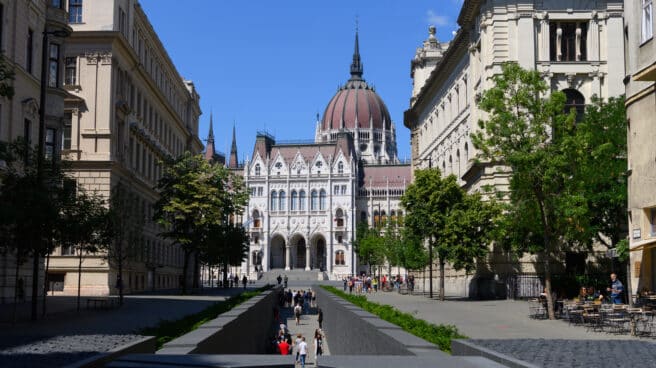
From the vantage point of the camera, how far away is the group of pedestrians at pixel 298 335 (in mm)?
25691

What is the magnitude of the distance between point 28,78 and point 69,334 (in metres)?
20.4

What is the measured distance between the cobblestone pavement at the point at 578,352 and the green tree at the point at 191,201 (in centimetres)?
3961

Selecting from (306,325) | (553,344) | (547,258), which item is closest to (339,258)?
(306,325)

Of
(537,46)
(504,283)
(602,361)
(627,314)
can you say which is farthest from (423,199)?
(602,361)

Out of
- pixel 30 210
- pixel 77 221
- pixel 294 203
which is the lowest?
pixel 77 221

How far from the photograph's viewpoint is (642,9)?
27484 millimetres

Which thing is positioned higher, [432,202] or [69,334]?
[432,202]

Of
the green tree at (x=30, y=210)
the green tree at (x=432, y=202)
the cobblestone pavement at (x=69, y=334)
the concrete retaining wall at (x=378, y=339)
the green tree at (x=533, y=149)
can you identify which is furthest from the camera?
the green tree at (x=432, y=202)

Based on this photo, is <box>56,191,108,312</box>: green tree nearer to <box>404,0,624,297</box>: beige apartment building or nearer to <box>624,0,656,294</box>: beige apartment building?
<box>624,0,656,294</box>: beige apartment building

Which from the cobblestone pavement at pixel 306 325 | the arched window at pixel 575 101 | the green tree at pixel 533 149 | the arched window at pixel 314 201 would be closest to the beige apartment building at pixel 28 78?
the cobblestone pavement at pixel 306 325

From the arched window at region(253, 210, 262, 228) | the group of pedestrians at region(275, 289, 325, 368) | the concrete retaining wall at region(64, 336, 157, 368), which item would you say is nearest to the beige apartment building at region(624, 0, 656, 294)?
the group of pedestrians at region(275, 289, 325, 368)

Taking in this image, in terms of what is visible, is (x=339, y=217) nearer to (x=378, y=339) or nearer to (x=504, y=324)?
(x=504, y=324)

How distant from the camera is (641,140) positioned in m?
28.2

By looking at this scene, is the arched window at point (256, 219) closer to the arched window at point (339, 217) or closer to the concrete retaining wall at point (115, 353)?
the arched window at point (339, 217)
